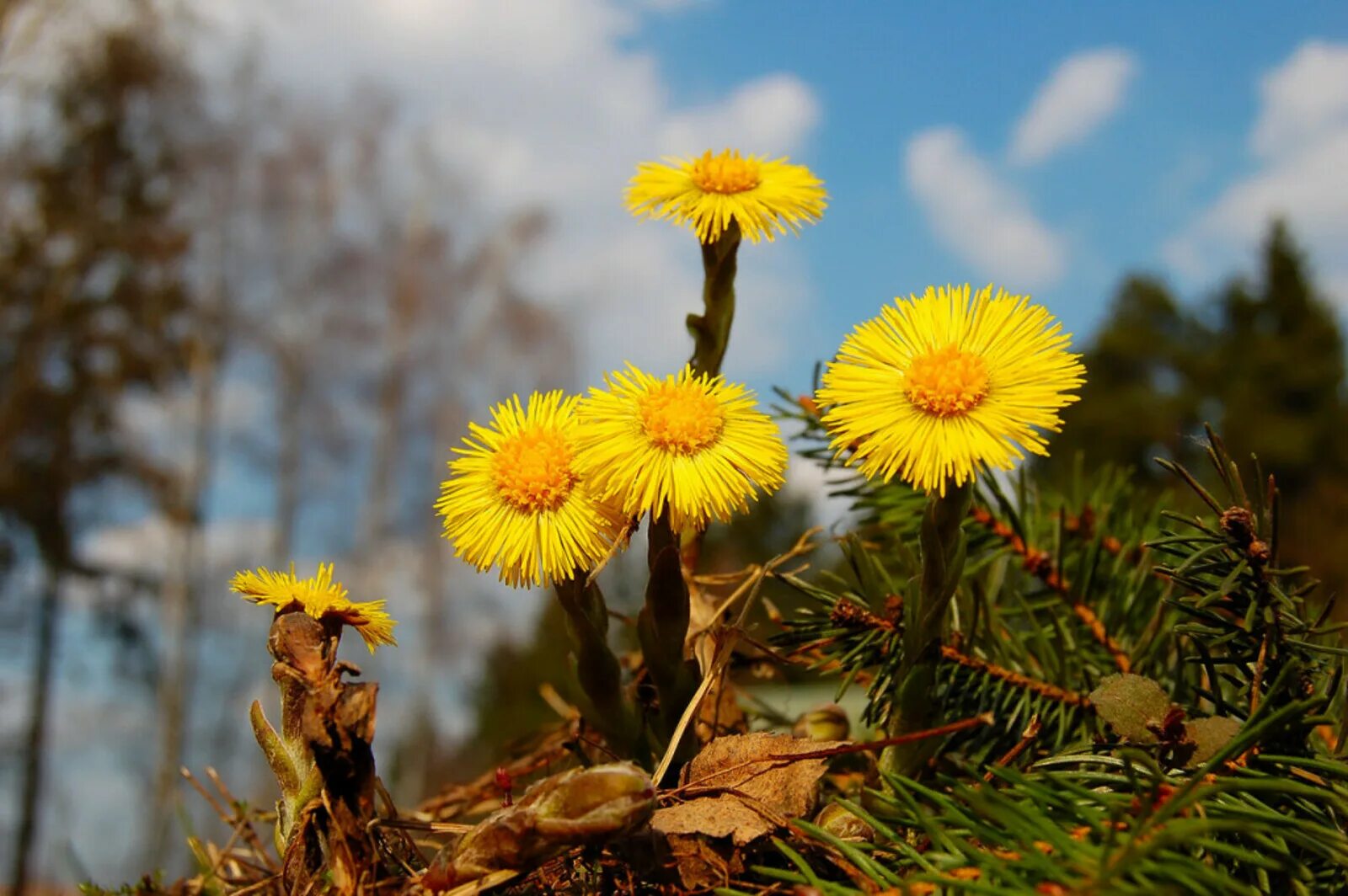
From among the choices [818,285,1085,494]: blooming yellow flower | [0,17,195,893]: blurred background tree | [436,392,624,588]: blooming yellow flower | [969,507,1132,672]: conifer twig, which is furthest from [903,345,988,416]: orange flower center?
[0,17,195,893]: blurred background tree

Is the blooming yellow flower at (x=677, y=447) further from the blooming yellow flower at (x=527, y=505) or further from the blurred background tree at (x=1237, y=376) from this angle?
the blurred background tree at (x=1237, y=376)

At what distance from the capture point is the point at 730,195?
39 cm

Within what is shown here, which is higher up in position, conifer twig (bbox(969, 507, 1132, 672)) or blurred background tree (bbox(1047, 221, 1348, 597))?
blurred background tree (bbox(1047, 221, 1348, 597))

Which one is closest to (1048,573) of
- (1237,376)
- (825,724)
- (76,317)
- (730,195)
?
(825,724)

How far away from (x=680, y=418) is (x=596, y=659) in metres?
0.09

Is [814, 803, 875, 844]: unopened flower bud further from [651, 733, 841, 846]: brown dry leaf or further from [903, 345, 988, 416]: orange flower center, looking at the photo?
[903, 345, 988, 416]: orange flower center

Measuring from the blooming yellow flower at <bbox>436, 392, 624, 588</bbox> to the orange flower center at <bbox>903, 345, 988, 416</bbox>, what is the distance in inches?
4.2

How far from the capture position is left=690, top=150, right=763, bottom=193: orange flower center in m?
0.39

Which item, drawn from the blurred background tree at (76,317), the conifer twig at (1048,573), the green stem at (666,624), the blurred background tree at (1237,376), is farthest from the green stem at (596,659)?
the blurred background tree at (1237,376)

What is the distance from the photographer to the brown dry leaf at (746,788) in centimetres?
28

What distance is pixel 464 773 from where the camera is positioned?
7637mm

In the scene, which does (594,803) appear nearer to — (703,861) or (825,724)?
(703,861)

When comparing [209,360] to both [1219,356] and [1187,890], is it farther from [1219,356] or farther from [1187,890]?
[1219,356]

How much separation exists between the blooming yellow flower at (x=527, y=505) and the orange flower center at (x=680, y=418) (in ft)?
0.08
